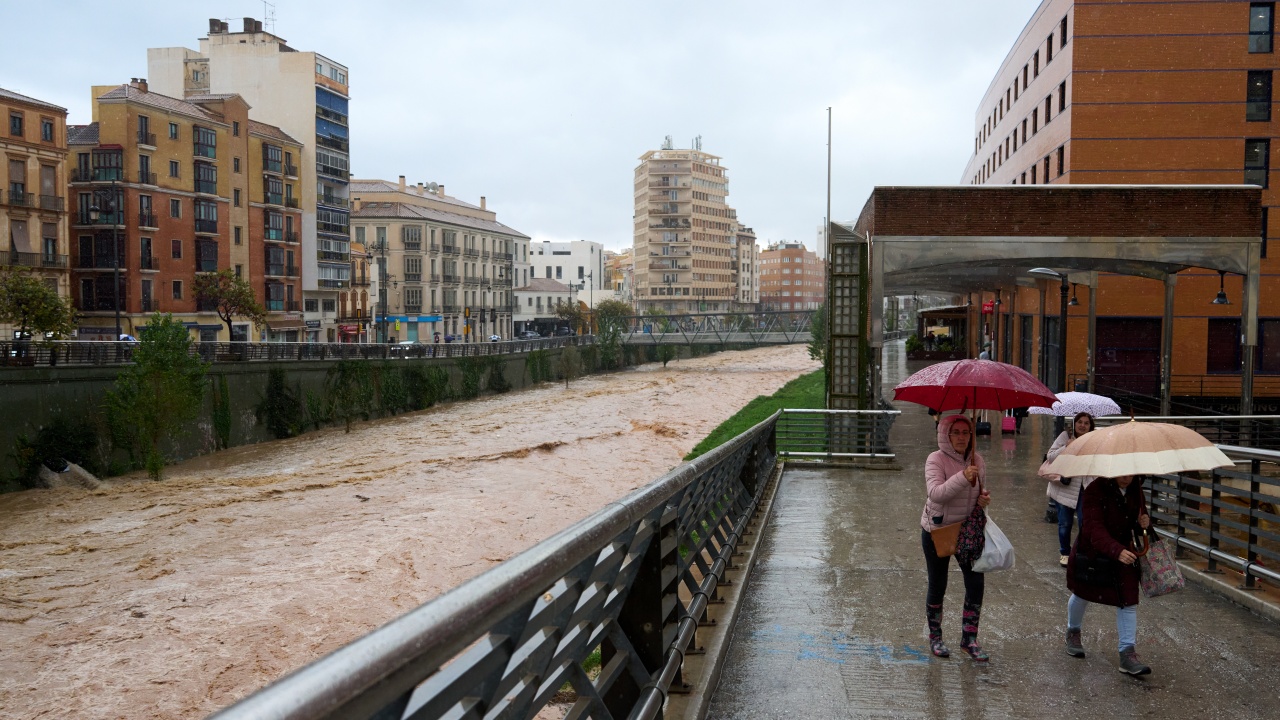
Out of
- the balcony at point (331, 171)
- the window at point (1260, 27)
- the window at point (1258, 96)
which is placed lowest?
the window at point (1258, 96)

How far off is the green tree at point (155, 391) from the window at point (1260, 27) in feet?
114

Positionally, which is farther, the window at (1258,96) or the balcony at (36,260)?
Result: the balcony at (36,260)

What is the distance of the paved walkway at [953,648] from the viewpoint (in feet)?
18.6

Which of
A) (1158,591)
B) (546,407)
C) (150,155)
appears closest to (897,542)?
(1158,591)

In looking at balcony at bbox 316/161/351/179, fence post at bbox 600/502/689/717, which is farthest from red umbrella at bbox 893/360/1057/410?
balcony at bbox 316/161/351/179

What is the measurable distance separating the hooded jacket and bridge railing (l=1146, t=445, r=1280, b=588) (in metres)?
2.59

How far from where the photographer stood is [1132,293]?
1320 inches

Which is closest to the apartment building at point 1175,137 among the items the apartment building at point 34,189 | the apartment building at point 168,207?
the apartment building at point 168,207

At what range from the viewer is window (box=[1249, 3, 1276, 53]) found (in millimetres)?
33312

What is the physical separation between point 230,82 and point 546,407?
3744 cm

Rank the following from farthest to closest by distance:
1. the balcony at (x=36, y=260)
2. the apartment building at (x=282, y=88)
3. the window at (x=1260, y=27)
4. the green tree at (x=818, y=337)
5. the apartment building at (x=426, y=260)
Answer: the apartment building at (x=426, y=260), the apartment building at (x=282, y=88), the green tree at (x=818, y=337), the balcony at (x=36, y=260), the window at (x=1260, y=27)

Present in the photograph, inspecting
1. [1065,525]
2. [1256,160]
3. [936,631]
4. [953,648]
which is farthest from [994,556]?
[1256,160]

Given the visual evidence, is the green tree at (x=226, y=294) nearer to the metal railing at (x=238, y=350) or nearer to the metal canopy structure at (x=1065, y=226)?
the metal railing at (x=238, y=350)

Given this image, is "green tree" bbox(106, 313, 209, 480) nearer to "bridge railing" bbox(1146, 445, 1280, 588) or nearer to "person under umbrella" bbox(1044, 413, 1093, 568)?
"person under umbrella" bbox(1044, 413, 1093, 568)
